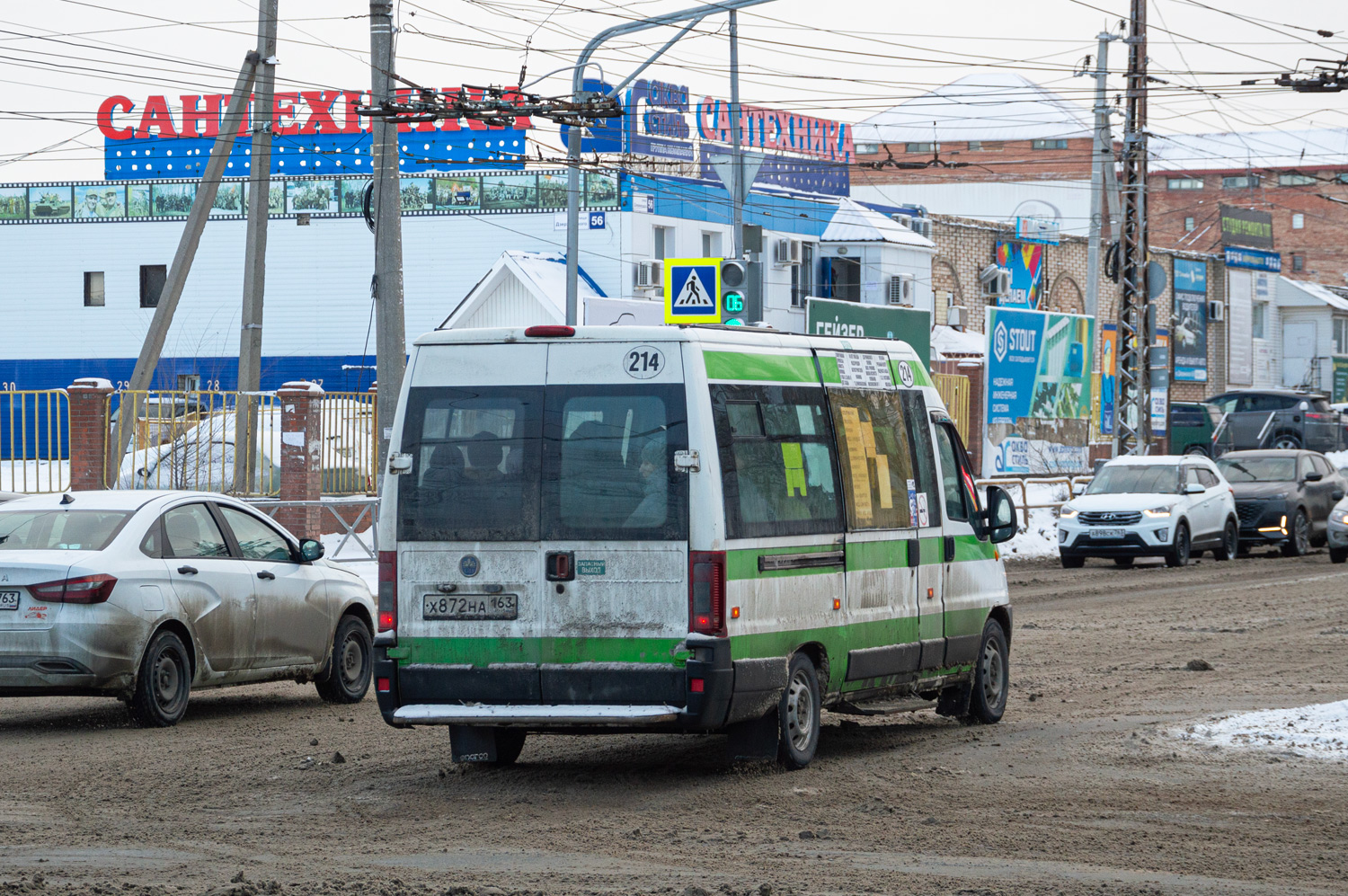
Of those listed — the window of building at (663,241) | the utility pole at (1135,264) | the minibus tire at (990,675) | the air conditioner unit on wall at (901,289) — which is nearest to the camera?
the minibus tire at (990,675)

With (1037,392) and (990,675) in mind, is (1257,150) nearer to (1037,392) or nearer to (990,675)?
(1037,392)

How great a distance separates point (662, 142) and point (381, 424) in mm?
32269

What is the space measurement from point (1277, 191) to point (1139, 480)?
90628 mm

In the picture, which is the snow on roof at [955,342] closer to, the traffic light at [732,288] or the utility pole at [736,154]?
the utility pole at [736,154]

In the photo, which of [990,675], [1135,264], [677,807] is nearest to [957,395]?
[1135,264]

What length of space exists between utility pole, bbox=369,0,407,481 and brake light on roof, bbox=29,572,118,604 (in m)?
8.10

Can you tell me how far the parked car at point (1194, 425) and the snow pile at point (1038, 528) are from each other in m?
15.7

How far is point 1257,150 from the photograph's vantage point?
11188 cm

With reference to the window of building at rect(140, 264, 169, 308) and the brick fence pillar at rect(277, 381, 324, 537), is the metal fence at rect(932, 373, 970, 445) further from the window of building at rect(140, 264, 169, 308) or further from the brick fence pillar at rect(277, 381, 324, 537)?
the window of building at rect(140, 264, 169, 308)

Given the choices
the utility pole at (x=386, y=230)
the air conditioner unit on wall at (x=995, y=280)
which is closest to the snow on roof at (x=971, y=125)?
the air conditioner unit on wall at (x=995, y=280)

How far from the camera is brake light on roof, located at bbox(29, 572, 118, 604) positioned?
435 inches

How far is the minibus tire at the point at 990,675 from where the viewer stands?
1164 cm

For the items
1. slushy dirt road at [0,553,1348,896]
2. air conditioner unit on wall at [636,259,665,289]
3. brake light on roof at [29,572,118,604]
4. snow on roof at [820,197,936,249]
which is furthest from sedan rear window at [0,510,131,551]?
snow on roof at [820,197,936,249]

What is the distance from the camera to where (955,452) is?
1148 centimetres
